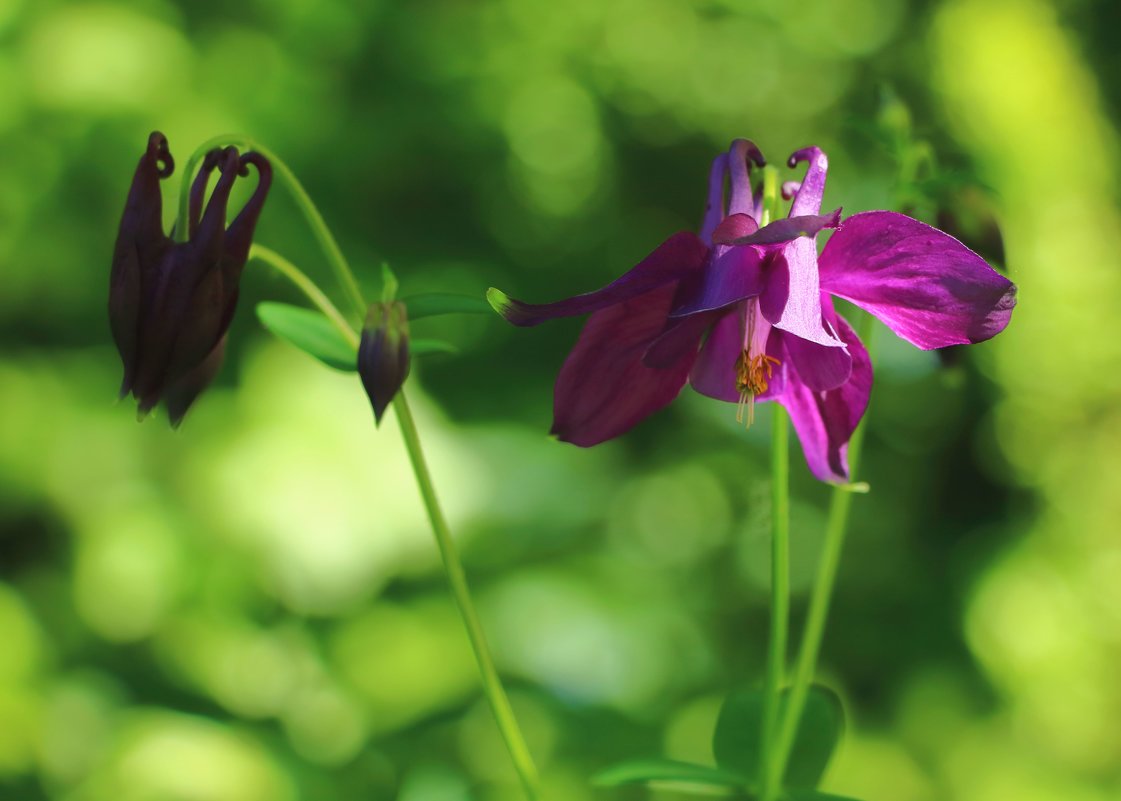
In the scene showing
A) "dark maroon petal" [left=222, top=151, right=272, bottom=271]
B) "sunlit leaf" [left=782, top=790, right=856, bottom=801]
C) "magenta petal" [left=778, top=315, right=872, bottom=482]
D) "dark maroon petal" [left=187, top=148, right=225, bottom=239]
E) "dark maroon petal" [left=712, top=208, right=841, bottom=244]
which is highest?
"dark maroon petal" [left=187, top=148, right=225, bottom=239]

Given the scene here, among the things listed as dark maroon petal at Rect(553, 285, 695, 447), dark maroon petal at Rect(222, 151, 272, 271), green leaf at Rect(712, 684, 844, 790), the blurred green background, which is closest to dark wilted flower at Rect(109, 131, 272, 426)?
dark maroon petal at Rect(222, 151, 272, 271)

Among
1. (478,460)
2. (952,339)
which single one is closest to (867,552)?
(478,460)

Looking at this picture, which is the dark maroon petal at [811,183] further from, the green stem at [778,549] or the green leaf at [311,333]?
the green leaf at [311,333]

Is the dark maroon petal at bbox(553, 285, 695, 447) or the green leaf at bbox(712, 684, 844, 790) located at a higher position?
the dark maroon petal at bbox(553, 285, 695, 447)

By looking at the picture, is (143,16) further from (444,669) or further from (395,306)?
(395,306)

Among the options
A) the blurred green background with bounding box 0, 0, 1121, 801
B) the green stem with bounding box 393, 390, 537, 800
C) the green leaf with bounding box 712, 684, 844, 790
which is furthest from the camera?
the blurred green background with bounding box 0, 0, 1121, 801

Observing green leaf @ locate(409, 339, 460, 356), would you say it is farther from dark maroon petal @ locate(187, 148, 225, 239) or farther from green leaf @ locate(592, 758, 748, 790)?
green leaf @ locate(592, 758, 748, 790)

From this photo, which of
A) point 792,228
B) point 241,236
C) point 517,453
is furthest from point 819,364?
point 517,453

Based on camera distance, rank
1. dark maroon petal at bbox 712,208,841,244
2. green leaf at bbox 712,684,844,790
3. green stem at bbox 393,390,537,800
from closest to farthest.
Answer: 1. dark maroon petal at bbox 712,208,841,244
2. green stem at bbox 393,390,537,800
3. green leaf at bbox 712,684,844,790
